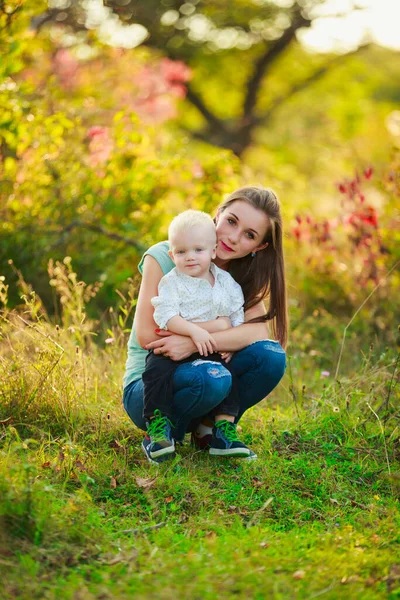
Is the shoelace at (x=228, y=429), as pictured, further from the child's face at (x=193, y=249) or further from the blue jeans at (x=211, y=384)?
the child's face at (x=193, y=249)

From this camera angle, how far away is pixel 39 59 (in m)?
8.09

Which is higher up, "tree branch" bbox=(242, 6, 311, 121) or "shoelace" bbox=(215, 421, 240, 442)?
"shoelace" bbox=(215, 421, 240, 442)

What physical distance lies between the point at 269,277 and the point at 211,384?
0.69 m

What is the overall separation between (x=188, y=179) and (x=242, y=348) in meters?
2.74

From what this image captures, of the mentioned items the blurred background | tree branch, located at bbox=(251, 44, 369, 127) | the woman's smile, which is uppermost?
the woman's smile

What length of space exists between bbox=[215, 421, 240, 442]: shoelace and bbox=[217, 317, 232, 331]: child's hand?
0.40 meters

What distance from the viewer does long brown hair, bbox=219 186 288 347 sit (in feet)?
10.9

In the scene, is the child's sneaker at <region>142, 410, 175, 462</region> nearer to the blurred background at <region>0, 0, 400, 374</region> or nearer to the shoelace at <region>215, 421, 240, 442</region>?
the shoelace at <region>215, 421, 240, 442</region>

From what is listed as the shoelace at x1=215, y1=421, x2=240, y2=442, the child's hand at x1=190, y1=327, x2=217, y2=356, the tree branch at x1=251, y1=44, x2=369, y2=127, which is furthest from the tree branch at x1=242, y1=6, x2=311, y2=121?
the shoelace at x1=215, y1=421, x2=240, y2=442

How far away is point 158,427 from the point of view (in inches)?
117

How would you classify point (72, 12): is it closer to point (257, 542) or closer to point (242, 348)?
point (242, 348)

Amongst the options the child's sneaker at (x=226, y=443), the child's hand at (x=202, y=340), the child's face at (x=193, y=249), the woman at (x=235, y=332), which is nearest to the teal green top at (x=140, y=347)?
the woman at (x=235, y=332)

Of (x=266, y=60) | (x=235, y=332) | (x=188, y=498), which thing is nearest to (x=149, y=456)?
(x=188, y=498)

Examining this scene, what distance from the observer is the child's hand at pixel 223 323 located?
3105 mm
